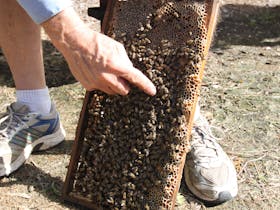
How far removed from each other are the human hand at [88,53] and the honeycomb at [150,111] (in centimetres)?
30

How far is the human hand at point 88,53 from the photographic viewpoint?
82.3 inches

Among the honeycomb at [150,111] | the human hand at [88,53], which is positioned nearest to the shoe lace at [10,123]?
the honeycomb at [150,111]

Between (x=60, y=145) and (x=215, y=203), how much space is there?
1.02 metres

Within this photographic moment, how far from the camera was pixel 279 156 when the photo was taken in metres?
3.10

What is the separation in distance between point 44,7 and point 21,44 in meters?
0.85

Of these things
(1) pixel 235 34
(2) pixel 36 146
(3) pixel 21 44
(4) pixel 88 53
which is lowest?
(1) pixel 235 34

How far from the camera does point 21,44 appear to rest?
2.89m

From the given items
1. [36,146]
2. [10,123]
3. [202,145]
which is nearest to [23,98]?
[10,123]

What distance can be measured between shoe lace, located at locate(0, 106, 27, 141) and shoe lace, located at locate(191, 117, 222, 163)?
0.96m

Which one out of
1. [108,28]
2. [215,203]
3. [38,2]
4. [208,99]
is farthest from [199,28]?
[208,99]

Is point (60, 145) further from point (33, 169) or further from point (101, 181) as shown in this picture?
point (101, 181)

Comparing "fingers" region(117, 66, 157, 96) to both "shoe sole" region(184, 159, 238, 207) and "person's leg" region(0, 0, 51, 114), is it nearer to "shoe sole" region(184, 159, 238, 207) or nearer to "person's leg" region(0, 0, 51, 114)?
"shoe sole" region(184, 159, 238, 207)

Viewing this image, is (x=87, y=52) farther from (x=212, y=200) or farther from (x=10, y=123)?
(x=212, y=200)

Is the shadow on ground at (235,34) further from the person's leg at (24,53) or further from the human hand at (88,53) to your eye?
the human hand at (88,53)
